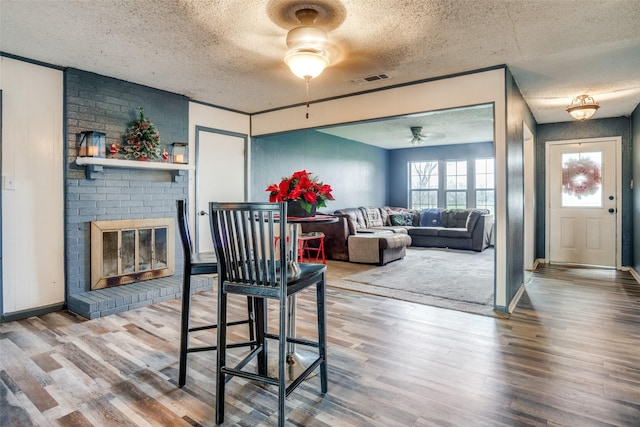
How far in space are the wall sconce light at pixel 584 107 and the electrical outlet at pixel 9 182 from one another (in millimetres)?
6073

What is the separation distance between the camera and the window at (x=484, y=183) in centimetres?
899

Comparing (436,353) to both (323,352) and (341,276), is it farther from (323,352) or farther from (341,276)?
(341,276)

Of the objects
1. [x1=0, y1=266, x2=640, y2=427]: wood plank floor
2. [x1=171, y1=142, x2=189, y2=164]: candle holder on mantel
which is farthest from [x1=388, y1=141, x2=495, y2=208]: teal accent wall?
[x1=171, y1=142, x2=189, y2=164]: candle holder on mantel

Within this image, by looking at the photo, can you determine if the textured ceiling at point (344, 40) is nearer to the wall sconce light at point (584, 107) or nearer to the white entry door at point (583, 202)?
the wall sconce light at point (584, 107)

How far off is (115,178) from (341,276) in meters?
3.06

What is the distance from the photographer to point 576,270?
565 cm

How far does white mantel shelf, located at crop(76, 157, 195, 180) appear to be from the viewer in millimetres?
3598

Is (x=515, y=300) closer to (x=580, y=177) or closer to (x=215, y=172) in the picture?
(x=580, y=177)

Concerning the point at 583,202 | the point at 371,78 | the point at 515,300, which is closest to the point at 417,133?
the point at 583,202

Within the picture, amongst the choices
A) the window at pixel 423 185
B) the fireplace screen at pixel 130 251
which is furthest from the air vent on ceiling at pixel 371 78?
the window at pixel 423 185

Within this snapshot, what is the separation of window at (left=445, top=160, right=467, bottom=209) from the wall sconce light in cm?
467

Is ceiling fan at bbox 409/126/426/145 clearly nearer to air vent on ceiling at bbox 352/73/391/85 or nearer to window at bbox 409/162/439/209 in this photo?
window at bbox 409/162/439/209

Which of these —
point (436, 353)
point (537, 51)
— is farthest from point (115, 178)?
point (537, 51)

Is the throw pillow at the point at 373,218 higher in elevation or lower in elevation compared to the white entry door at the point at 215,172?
lower
